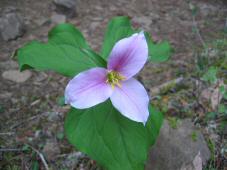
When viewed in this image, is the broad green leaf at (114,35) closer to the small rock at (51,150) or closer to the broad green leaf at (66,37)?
the broad green leaf at (66,37)

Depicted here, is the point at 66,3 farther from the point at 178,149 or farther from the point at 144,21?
the point at 178,149

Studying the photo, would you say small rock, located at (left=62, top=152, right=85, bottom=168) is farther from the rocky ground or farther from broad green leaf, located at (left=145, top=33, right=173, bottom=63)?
broad green leaf, located at (left=145, top=33, right=173, bottom=63)

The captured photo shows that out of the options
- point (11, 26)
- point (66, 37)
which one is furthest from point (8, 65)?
point (66, 37)

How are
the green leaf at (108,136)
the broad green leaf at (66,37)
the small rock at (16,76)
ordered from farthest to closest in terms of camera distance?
the small rock at (16,76) < the broad green leaf at (66,37) < the green leaf at (108,136)

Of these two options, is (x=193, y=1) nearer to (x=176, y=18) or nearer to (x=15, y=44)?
(x=176, y=18)

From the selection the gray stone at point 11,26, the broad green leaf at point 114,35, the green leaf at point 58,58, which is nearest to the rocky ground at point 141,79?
the gray stone at point 11,26
